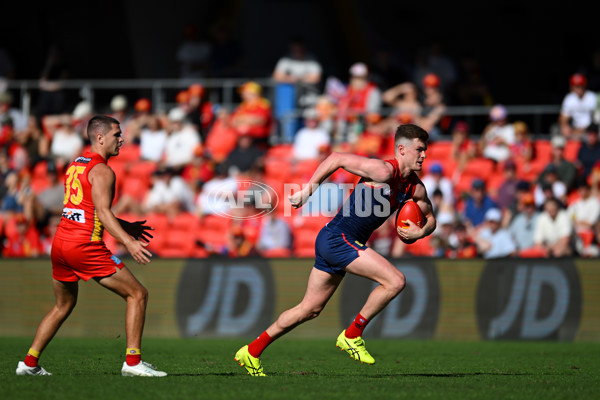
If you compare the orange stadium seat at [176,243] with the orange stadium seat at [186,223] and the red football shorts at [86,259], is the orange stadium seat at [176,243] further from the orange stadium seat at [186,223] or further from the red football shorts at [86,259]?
the red football shorts at [86,259]

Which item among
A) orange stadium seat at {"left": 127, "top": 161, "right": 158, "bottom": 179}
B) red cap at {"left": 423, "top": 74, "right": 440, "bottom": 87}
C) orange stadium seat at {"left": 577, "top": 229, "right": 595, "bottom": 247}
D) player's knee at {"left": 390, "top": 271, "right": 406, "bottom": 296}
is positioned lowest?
player's knee at {"left": 390, "top": 271, "right": 406, "bottom": 296}

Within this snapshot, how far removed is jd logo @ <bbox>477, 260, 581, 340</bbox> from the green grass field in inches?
15.4

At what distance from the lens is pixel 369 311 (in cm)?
873

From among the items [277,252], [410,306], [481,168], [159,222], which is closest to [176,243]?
[159,222]

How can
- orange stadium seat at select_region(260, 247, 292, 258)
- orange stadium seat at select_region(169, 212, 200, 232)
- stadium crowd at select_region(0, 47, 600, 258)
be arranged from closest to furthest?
1. stadium crowd at select_region(0, 47, 600, 258)
2. orange stadium seat at select_region(260, 247, 292, 258)
3. orange stadium seat at select_region(169, 212, 200, 232)

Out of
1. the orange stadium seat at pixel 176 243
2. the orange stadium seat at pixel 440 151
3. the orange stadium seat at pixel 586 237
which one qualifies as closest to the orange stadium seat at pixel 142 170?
the orange stadium seat at pixel 176 243

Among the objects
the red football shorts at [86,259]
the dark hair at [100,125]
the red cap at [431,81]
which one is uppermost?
the red cap at [431,81]

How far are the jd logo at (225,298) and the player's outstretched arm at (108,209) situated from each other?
6.42 meters

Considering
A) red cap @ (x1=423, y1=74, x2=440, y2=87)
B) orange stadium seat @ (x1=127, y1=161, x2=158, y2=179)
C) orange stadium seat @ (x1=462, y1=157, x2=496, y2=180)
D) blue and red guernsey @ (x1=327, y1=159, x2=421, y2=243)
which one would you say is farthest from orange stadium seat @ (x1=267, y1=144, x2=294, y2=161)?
blue and red guernsey @ (x1=327, y1=159, x2=421, y2=243)

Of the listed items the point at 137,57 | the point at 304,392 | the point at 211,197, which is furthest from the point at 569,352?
the point at 137,57

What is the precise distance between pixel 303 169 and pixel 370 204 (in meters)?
8.44

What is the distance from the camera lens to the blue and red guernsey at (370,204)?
8695 mm

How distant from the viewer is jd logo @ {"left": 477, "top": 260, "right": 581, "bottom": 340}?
45.0 ft

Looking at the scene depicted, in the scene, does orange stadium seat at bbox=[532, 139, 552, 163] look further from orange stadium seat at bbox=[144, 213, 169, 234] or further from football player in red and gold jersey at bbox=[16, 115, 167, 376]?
football player in red and gold jersey at bbox=[16, 115, 167, 376]
